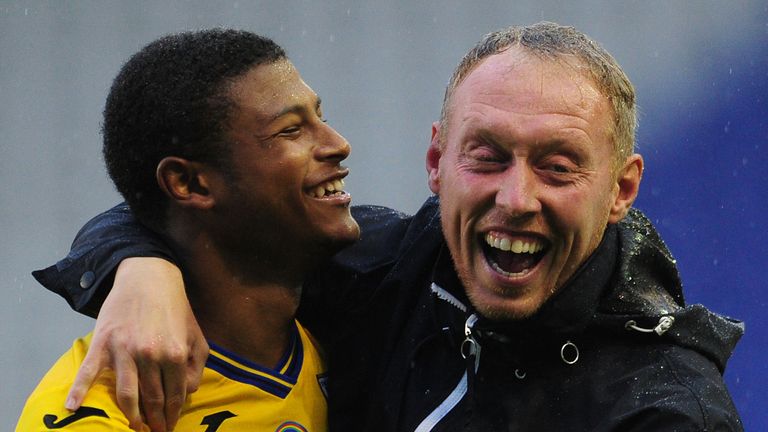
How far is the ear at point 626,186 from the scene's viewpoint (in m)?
2.49

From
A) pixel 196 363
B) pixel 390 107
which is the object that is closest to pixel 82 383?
pixel 196 363

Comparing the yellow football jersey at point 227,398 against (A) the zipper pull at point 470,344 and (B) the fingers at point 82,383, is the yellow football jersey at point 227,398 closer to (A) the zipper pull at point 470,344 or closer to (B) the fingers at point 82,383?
(B) the fingers at point 82,383

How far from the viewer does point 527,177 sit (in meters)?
2.35

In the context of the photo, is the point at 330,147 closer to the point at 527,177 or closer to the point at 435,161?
the point at 435,161

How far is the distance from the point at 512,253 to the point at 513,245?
7 centimetres

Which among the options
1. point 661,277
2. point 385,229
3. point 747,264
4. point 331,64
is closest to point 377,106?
point 331,64

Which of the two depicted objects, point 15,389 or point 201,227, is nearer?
point 201,227

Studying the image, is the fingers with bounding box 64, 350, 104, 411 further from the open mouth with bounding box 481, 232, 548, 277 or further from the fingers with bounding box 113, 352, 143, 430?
the open mouth with bounding box 481, 232, 548, 277

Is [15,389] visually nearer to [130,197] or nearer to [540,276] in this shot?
[130,197]

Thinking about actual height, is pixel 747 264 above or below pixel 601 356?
below

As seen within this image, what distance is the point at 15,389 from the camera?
4.94m

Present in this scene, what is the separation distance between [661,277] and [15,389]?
315 centimetres

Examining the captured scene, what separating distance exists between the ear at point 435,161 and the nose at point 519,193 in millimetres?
268

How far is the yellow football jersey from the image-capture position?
2.26 meters
